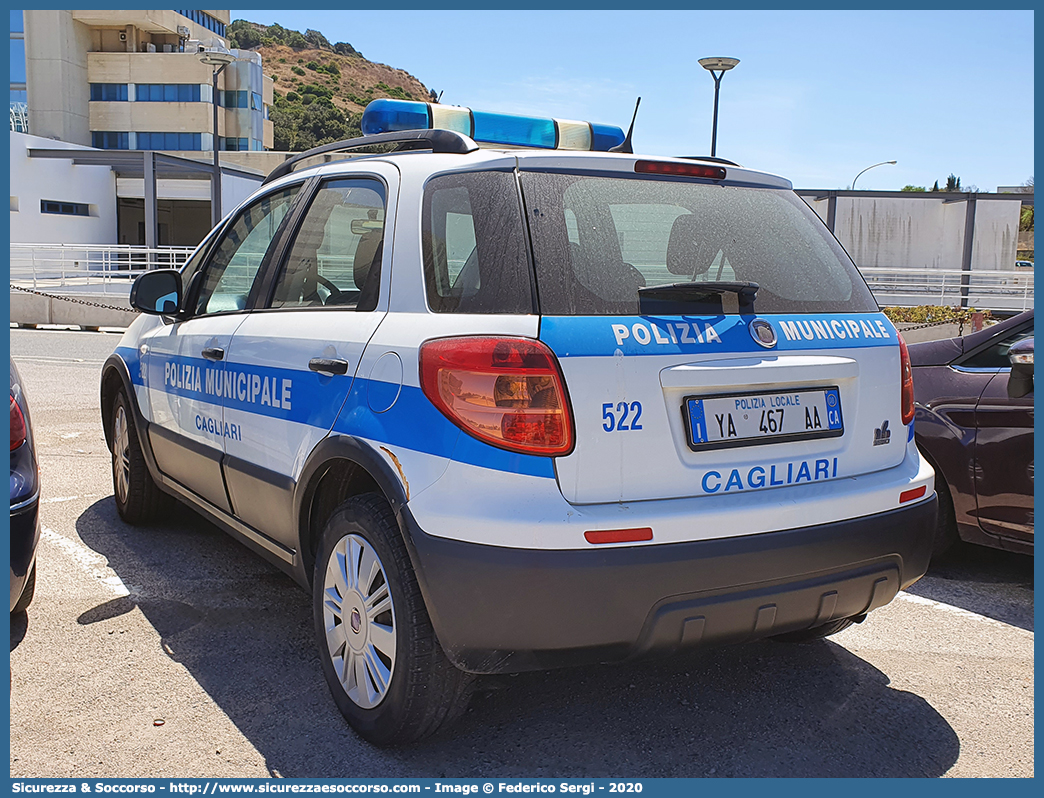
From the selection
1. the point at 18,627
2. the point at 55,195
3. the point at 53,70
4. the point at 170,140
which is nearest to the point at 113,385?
the point at 18,627

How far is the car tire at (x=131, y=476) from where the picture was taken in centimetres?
490

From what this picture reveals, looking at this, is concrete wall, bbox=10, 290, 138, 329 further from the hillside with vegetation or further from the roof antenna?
the hillside with vegetation

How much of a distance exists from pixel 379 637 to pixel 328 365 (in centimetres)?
84

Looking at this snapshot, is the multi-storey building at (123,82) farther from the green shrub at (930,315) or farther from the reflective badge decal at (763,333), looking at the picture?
the reflective badge decal at (763,333)

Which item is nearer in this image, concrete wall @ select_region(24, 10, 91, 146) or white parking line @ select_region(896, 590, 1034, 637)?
white parking line @ select_region(896, 590, 1034, 637)

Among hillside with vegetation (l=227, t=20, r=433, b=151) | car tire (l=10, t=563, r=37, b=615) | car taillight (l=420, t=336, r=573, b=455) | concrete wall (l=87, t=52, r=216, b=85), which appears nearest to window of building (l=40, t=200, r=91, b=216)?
concrete wall (l=87, t=52, r=216, b=85)

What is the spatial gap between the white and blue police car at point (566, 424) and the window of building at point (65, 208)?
46.7 meters

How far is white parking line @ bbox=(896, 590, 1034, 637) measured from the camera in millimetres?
4054

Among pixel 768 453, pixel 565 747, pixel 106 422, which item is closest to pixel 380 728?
pixel 565 747

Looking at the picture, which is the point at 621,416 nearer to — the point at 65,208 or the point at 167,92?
the point at 65,208

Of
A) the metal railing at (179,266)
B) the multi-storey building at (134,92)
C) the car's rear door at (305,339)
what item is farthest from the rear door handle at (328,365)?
the multi-storey building at (134,92)

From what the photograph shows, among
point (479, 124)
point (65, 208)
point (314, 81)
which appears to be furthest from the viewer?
point (314, 81)

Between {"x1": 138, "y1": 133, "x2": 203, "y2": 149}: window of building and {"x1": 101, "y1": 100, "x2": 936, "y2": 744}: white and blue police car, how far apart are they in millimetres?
66615

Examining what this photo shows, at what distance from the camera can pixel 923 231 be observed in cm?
4306
